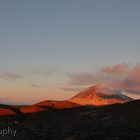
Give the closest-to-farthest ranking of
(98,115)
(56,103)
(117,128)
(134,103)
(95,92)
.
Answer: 1. (117,128)
2. (98,115)
3. (134,103)
4. (56,103)
5. (95,92)

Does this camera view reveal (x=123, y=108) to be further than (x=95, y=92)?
No

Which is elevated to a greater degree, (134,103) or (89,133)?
(134,103)

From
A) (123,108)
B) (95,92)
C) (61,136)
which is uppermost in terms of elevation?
(95,92)

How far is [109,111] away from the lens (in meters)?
71.8

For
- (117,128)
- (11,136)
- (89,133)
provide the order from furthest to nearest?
(117,128)
(89,133)
(11,136)

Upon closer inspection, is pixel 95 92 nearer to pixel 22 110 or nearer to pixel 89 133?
pixel 22 110

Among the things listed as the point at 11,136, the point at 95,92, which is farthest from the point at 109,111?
the point at 95,92

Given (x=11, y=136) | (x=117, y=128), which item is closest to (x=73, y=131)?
(x=117, y=128)

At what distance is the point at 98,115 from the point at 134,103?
32.8 ft

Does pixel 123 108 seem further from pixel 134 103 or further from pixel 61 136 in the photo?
pixel 61 136

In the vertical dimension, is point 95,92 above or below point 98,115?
above

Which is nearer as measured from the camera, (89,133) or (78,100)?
(89,133)

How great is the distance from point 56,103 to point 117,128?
67.0 m

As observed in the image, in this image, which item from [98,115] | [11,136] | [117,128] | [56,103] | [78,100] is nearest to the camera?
[11,136]
